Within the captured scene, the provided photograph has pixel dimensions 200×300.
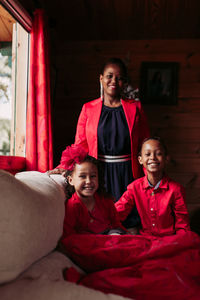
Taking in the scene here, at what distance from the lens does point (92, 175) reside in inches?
59.7

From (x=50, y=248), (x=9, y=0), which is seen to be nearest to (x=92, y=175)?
(x=50, y=248)

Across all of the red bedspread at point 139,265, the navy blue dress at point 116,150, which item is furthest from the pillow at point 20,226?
the navy blue dress at point 116,150

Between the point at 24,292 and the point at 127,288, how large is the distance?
26cm

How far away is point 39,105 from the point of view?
6.82 ft

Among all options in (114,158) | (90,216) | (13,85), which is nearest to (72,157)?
(90,216)

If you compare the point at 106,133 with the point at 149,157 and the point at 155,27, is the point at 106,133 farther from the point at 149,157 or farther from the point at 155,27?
the point at 155,27

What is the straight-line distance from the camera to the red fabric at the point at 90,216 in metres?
1.39

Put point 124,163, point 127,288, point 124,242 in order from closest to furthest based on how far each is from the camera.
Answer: point 127,288 → point 124,242 → point 124,163

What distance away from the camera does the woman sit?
1956mm

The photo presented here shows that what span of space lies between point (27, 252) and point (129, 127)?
1.39m

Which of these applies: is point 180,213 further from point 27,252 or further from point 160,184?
point 27,252

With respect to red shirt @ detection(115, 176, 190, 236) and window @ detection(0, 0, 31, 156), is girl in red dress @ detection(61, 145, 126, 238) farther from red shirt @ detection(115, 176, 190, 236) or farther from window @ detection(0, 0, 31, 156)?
window @ detection(0, 0, 31, 156)

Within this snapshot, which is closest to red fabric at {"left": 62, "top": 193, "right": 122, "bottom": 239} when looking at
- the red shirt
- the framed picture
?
the red shirt

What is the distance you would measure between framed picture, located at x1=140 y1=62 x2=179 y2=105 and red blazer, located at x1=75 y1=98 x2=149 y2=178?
828 millimetres
